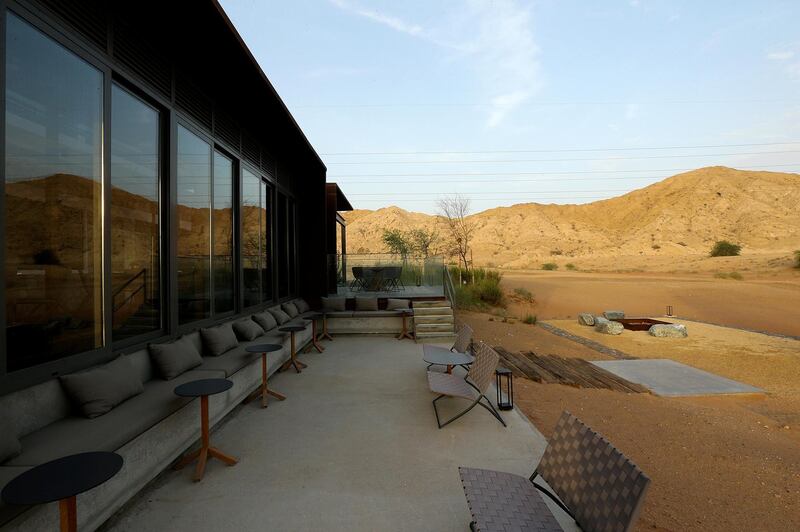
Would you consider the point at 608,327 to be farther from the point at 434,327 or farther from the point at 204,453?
the point at 204,453

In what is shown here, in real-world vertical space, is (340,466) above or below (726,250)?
below

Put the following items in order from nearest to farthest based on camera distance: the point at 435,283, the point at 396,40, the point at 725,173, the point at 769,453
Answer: the point at 769,453 < the point at 435,283 < the point at 396,40 < the point at 725,173

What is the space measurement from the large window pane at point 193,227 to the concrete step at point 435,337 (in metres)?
4.60

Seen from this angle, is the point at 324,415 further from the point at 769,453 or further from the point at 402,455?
the point at 769,453

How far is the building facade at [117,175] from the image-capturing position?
2.71 metres

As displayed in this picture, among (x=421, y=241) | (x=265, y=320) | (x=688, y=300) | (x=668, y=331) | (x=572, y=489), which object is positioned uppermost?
(x=421, y=241)

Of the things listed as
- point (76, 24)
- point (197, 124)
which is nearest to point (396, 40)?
point (197, 124)

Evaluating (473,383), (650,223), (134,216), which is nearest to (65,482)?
(134,216)

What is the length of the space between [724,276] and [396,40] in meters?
24.9

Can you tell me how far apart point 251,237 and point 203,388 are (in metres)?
4.39

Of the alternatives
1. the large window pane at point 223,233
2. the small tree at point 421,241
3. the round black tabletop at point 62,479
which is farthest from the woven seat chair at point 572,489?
the small tree at point 421,241

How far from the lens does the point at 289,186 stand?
952cm

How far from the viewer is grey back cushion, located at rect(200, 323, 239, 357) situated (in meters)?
4.79

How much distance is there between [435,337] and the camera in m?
8.72
